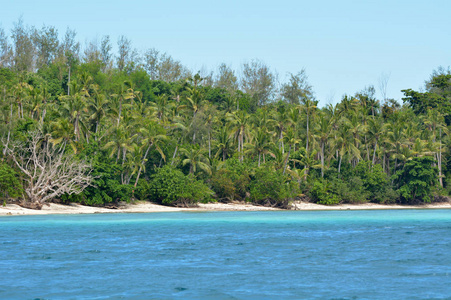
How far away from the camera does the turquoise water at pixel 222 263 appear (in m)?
15.4

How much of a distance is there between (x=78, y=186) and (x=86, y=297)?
130 feet

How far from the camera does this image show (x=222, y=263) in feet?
68.9

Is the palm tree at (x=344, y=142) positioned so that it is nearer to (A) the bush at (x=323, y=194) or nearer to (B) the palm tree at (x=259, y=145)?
(A) the bush at (x=323, y=194)

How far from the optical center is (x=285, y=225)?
40.8m

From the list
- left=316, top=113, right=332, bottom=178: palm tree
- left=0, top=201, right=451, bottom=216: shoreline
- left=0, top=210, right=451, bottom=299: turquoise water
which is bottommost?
left=0, top=210, right=451, bottom=299: turquoise water

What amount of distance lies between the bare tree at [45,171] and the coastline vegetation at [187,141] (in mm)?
145

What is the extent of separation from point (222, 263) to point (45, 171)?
33.2 meters

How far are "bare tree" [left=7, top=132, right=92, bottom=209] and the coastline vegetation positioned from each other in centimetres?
14

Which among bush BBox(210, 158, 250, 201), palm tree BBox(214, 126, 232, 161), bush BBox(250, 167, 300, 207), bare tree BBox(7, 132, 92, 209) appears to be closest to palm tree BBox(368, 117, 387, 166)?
bush BBox(250, 167, 300, 207)

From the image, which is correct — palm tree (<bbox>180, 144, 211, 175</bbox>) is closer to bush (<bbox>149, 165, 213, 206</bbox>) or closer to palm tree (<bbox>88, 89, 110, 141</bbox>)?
bush (<bbox>149, 165, 213, 206</bbox>)

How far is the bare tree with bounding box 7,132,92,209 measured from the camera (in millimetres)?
48844

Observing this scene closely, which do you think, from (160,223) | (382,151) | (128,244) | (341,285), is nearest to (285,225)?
(160,223)

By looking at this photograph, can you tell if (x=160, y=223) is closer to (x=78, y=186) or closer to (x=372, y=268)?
(x=78, y=186)

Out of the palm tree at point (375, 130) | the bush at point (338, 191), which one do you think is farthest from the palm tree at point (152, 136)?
the palm tree at point (375, 130)
